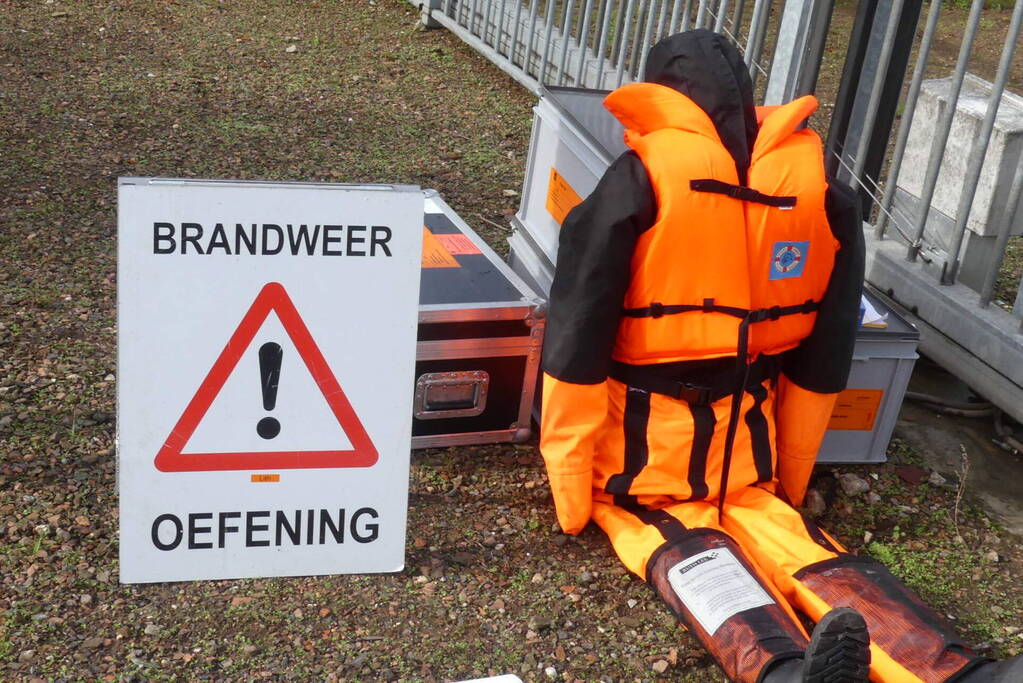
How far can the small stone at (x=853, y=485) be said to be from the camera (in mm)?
3941

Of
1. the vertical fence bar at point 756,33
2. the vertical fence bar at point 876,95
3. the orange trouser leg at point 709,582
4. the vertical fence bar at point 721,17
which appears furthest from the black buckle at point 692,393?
the vertical fence bar at point 721,17

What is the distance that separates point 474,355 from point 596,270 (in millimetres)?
701

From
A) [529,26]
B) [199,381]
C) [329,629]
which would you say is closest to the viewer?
[199,381]

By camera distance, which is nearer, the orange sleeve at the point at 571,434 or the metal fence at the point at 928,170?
the orange sleeve at the point at 571,434

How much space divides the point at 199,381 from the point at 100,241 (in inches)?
100

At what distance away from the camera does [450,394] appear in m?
3.79

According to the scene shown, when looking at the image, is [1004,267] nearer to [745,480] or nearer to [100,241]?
[745,480]

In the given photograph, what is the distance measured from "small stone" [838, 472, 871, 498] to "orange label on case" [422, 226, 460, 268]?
58.7 inches

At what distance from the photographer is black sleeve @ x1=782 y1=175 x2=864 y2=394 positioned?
339 centimetres

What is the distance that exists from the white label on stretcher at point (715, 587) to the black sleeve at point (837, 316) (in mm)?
673

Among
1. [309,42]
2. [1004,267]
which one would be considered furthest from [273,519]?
[309,42]

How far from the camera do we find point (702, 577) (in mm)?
3129

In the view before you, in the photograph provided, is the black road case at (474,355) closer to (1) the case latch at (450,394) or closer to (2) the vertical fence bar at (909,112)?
(1) the case latch at (450,394)

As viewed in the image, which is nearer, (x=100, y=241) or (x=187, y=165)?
(x=100, y=241)
